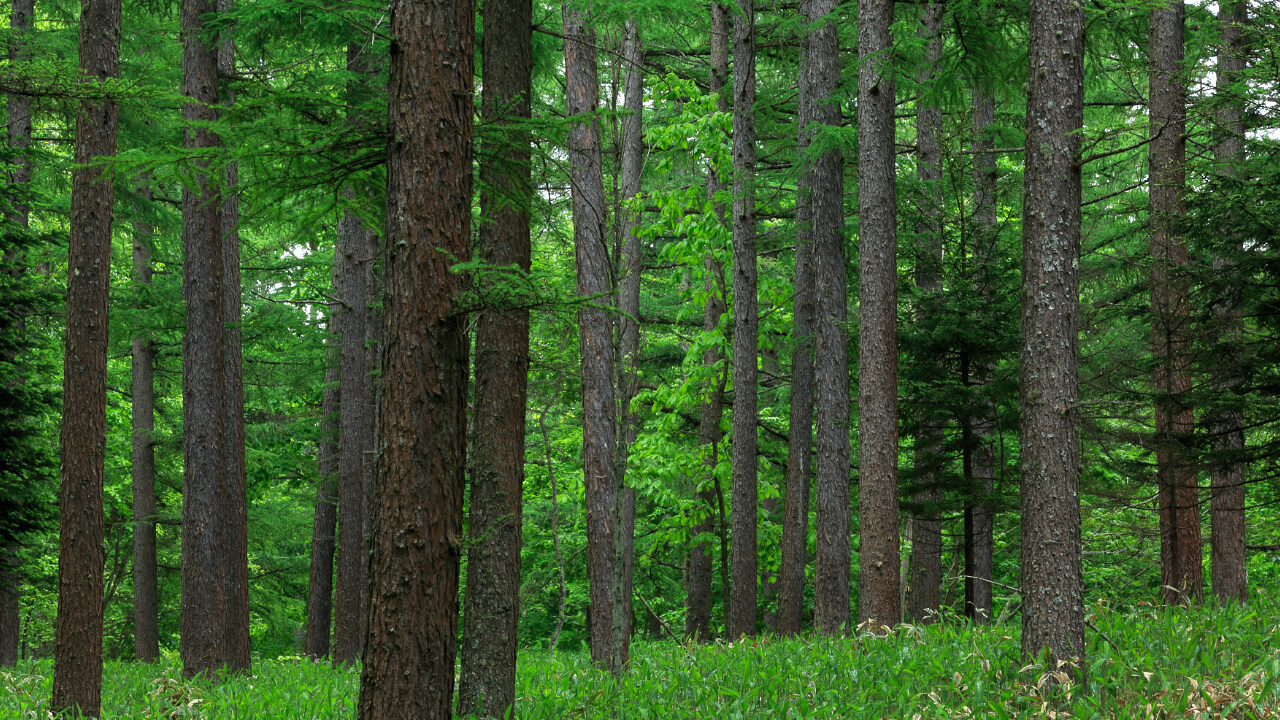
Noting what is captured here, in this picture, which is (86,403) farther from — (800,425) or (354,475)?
(800,425)

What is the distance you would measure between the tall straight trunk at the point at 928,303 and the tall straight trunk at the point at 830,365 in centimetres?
112

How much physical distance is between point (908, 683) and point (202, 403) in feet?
30.9

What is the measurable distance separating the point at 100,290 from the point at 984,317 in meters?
10.2

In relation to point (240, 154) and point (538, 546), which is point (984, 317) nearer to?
point (240, 154)

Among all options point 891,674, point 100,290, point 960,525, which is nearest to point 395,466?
point 891,674

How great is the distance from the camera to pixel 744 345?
1403cm

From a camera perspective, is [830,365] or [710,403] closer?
[830,365]

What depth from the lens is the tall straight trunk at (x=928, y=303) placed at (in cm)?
1211

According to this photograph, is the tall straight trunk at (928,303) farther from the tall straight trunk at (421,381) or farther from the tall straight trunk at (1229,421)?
the tall straight trunk at (421,381)

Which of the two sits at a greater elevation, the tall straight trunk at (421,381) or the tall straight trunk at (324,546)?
the tall straight trunk at (421,381)

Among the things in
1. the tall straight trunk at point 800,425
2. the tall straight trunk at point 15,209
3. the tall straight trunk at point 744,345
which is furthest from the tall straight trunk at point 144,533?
the tall straight trunk at point 800,425

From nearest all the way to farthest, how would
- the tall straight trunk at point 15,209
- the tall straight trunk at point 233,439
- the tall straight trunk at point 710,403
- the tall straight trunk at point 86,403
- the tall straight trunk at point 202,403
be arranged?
1. the tall straight trunk at point 86,403
2. the tall straight trunk at point 202,403
3. the tall straight trunk at point 233,439
4. the tall straight trunk at point 15,209
5. the tall straight trunk at point 710,403

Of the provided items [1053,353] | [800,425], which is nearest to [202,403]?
[800,425]

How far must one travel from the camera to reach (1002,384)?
1125 cm
